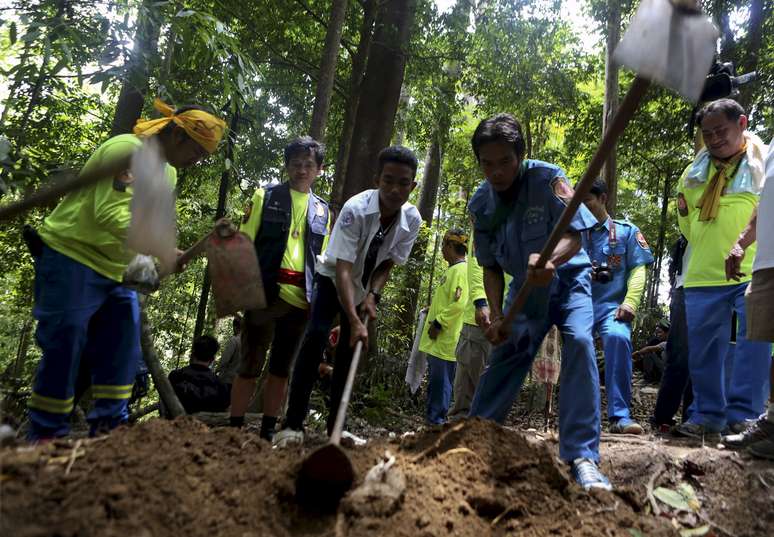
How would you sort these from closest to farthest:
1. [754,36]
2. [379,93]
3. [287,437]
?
1. [287,437]
2. [379,93]
3. [754,36]

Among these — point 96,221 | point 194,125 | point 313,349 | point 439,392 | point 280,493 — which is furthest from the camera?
point 439,392

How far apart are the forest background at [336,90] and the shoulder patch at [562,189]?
261cm

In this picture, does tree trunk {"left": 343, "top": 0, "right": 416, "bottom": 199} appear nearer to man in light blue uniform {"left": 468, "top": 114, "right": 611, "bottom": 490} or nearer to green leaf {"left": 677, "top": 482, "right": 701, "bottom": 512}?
man in light blue uniform {"left": 468, "top": 114, "right": 611, "bottom": 490}

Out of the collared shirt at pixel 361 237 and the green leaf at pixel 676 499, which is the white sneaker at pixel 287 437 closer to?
the collared shirt at pixel 361 237

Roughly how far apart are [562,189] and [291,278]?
6.15 ft

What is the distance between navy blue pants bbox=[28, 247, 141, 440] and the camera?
2613 millimetres

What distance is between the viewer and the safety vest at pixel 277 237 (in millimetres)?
3713

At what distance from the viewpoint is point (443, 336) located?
584 cm

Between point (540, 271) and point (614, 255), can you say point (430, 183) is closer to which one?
point (614, 255)

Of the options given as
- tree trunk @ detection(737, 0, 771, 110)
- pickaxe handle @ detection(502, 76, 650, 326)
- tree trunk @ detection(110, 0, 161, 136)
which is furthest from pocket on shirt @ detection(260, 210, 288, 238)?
tree trunk @ detection(737, 0, 771, 110)

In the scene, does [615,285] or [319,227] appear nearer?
[319,227]

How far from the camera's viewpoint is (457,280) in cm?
582

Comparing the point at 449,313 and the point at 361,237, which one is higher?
the point at 361,237

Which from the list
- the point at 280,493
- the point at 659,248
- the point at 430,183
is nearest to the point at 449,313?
the point at 280,493
